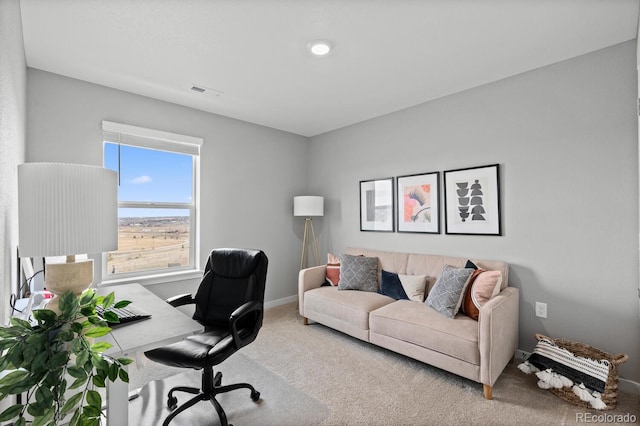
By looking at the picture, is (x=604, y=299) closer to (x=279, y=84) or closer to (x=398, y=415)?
(x=398, y=415)

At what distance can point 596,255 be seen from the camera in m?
2.43

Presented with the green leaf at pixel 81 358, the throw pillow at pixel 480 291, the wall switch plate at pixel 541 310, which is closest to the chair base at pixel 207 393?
the green leaf at pixel 81 358

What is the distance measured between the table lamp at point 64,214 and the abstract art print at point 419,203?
9.66 feet

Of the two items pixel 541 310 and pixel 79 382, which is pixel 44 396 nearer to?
pixel 79 382

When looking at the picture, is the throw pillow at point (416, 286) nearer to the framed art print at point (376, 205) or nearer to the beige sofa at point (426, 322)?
the beige sofa at point (426, 322)

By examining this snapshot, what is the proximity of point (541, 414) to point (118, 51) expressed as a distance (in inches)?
155

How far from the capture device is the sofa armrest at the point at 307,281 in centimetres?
371

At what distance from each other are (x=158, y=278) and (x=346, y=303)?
6.65 feet

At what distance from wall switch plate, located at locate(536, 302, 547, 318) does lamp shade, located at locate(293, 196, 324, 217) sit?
260 cm

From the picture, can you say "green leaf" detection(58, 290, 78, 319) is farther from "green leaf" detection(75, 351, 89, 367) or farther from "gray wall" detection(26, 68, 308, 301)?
"gray wall" detection(26, 68, 308, 301)

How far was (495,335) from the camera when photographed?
2225mm

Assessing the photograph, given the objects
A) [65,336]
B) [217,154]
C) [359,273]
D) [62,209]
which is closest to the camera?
[65,336]

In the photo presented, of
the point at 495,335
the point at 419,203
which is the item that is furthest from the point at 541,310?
the point at 419,203

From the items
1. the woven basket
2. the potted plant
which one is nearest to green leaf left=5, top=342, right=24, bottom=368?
the potted plant
